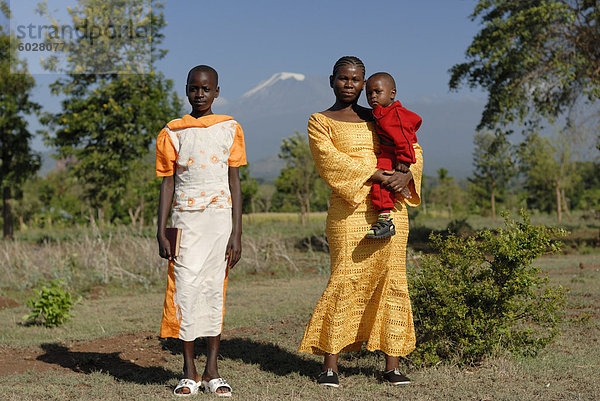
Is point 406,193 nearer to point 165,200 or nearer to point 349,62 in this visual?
point 349,62

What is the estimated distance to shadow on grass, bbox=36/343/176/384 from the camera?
4684 millimetres

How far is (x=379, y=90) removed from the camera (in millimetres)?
4039

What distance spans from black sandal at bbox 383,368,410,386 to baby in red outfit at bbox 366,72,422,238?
3.26ft

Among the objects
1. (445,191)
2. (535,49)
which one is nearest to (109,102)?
(535,49)

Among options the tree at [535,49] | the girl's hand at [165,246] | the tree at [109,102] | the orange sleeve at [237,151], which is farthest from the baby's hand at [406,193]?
the tree at [109,102]

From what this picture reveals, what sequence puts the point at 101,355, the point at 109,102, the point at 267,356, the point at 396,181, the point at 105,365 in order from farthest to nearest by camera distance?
the point at 109,102 < the point at 101,355 < the point at 267,356 < the point at 105,365 < the point at 396,181

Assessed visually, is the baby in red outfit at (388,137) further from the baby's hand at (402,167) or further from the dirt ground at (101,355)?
the dirt ground at (101,355)

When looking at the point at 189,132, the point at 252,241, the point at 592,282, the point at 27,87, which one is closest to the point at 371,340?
the point at 189,132

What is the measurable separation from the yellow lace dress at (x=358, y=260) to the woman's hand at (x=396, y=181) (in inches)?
5.2

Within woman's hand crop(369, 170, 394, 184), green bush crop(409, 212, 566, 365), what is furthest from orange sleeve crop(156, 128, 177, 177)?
green bush crop(409, 212, 566, 365)

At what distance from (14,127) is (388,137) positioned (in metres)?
19.0

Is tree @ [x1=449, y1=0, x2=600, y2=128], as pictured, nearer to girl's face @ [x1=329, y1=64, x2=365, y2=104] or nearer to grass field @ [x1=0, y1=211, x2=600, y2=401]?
grass field @ [x1=0, y1=211, x2=600, y2=401]

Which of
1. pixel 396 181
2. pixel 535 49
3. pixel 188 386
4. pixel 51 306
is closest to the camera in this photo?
pixel 188 386

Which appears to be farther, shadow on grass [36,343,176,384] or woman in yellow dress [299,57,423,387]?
shadow on grass [36,343,176,384]
